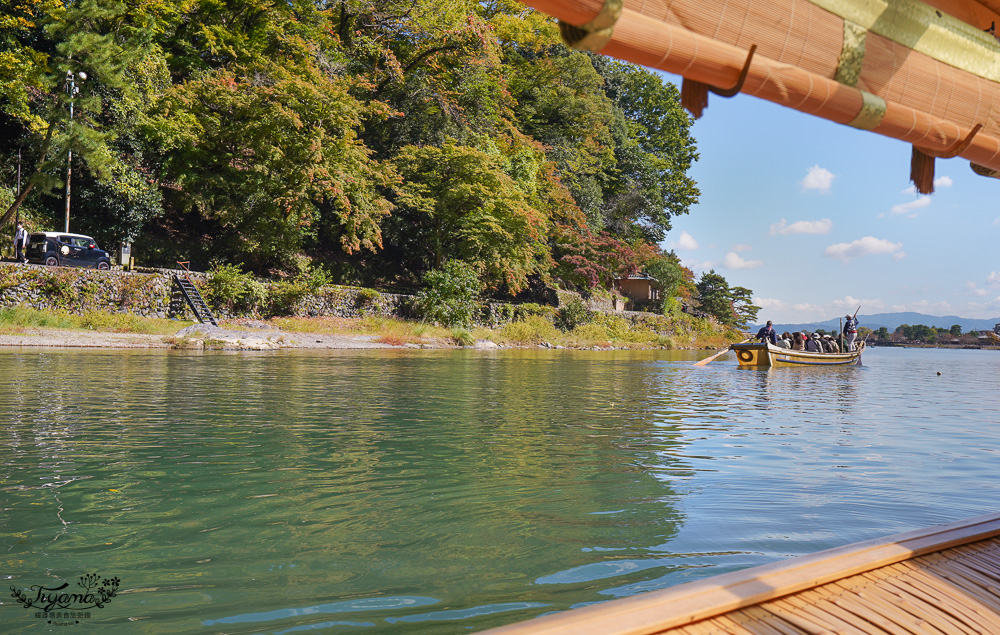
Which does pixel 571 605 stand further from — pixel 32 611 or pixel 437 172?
pixel 437 172

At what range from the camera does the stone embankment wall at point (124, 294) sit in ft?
72.2

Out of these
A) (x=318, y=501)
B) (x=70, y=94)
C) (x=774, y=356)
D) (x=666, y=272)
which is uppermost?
(x=70, y=94)

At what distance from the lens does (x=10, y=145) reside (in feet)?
90.9

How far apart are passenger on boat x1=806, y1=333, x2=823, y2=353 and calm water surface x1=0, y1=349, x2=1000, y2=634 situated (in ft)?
51.0

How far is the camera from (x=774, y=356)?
23906 millimetres

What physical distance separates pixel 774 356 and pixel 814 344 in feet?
14.5

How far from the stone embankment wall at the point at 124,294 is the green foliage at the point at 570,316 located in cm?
1131

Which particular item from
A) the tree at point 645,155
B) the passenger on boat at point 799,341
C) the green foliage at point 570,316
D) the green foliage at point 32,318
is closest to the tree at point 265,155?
the green foliage at point 32,318

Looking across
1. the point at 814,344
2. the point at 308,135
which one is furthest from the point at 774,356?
the point at 308,135

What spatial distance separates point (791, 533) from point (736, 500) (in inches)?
36.0

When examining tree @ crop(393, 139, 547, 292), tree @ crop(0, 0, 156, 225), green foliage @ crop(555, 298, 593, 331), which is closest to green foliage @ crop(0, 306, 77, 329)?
tree @ crop(0, 0, 156, 225)

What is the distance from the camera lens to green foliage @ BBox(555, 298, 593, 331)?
3988cm

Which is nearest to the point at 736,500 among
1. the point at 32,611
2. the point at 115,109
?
the point at 32,611

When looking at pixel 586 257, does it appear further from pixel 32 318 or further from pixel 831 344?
pixel 32 318
